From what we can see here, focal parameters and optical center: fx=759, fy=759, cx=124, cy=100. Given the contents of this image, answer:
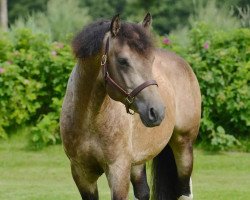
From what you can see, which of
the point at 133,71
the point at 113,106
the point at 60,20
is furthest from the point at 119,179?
the point at 60,20

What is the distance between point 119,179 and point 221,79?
21.3 ft

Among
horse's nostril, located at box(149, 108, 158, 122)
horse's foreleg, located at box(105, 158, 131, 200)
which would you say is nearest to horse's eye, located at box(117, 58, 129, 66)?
horse's nostril, located at box(149, 108, 158, 122)

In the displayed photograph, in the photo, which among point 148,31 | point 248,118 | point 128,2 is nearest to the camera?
point 148,31

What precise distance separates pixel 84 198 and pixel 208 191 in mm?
3666

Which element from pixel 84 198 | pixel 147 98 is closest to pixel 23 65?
pixel 84 198

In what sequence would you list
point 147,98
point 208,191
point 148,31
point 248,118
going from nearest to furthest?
point 147,98, point 148,31, point 208,191, point 248,118

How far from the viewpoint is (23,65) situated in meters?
11.6

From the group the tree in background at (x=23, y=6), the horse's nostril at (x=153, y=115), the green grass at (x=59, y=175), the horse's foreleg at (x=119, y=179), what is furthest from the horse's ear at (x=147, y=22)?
the tree in background at (x=23, y=6)

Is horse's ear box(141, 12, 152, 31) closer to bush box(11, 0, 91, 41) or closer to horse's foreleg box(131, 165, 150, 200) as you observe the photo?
horse's foreleg box(131, 165, 150, 200)

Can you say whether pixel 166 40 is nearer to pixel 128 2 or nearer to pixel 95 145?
pixel 95 145

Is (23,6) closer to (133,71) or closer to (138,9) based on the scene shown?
(138,9)

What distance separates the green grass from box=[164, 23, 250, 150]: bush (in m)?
0.41

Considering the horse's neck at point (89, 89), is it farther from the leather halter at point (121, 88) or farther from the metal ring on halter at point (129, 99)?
the metal ring on halter at point (129, 99)

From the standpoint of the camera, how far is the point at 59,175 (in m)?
10.3
